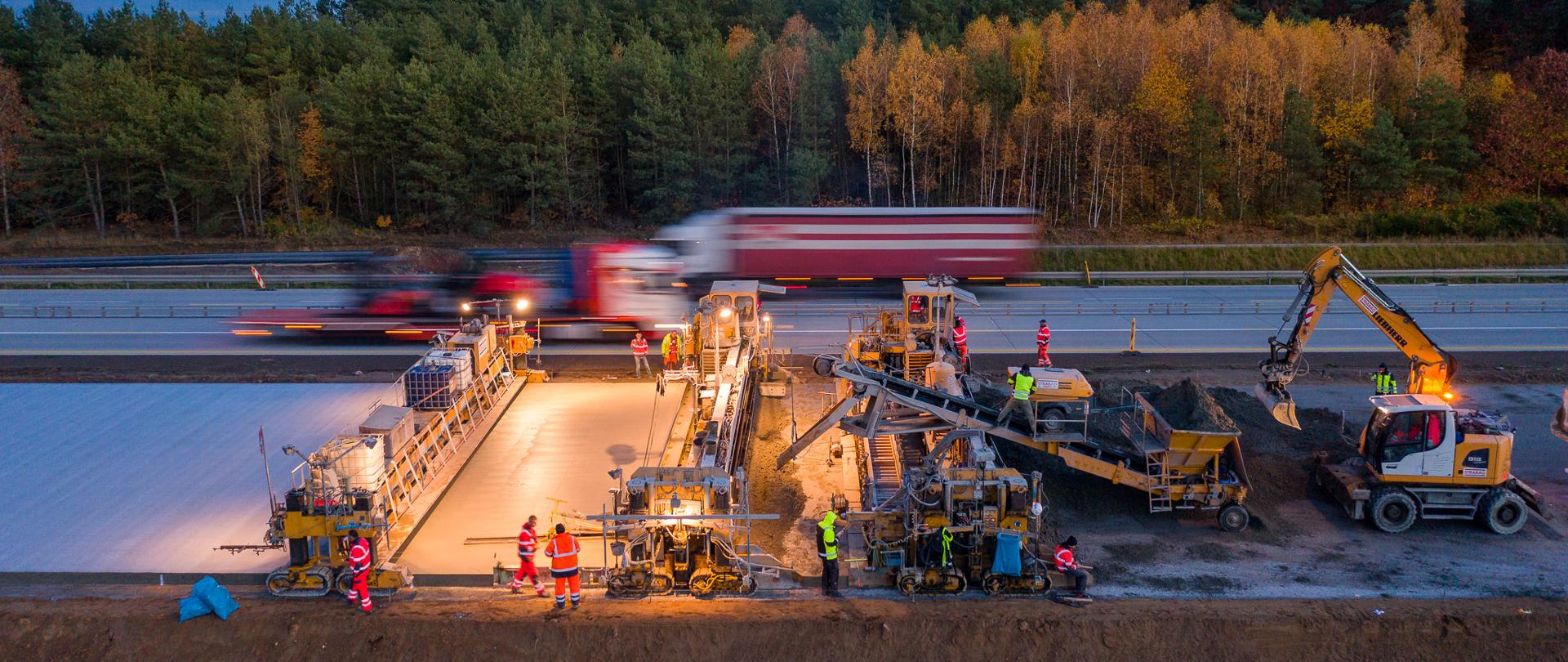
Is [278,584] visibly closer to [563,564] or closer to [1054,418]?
[563,564]

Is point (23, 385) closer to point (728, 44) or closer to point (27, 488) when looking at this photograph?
point (27, 488)

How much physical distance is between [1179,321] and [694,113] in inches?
1079

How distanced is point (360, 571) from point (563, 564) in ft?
7.17

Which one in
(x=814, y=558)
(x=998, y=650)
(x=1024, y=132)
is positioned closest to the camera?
(x=998, y=650)

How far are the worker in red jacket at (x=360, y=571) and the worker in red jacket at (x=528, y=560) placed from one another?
5.18ft

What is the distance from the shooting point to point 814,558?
542 inches

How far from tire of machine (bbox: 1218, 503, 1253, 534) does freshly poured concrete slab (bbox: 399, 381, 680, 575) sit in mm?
8051

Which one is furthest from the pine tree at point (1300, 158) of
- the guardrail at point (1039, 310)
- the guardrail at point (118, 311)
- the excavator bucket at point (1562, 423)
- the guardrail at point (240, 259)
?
the guardrail at point (118, 311)

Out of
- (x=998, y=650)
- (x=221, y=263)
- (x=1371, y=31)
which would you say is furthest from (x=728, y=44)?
(x=998, y=650)

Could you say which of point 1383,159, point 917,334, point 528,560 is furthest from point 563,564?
point 1383,159

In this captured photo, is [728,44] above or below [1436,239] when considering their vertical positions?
above

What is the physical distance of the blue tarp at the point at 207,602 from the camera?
11.8 metres

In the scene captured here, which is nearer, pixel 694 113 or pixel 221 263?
pixel 221 263

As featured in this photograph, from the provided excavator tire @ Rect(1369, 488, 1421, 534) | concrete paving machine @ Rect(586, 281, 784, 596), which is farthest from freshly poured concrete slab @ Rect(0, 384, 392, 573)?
excavator tire @ Rect(1369, 488, 1421, 534)
